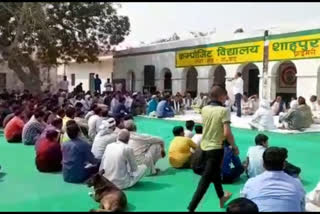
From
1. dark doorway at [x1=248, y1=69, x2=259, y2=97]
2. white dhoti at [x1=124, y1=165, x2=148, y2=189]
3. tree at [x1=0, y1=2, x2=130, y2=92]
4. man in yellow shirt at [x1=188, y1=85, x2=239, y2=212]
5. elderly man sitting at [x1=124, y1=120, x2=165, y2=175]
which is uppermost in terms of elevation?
tree at [x1=0, y1=2, x2=130, y2=92]

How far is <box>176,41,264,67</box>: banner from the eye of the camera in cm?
1784

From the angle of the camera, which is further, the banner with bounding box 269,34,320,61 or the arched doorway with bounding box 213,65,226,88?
the arched doorway with bounding box 213,65,226,88

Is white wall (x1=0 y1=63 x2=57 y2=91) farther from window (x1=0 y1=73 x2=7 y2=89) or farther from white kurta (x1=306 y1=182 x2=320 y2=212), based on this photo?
white kurta (x1=306 y1=182 x2=320 y2=212)

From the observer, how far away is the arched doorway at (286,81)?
61.8ft

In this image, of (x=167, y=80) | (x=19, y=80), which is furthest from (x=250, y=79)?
(x=19, y=80)

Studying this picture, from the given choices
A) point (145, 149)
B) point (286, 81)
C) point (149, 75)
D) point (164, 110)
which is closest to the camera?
point (145, 149)

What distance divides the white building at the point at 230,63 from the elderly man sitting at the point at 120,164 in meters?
11.8

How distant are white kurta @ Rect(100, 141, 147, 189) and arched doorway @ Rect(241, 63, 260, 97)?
15.9 metres

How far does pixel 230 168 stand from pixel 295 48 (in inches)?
452

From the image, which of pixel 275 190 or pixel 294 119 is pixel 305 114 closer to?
pixel 294 119

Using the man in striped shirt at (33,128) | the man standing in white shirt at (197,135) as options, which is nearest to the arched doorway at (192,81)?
the man in striped shirt at (33,128)

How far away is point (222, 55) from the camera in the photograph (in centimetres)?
1941

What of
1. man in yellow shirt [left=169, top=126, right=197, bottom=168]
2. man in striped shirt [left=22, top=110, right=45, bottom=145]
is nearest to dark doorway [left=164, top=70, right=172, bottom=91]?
man in striped shirt [left=22, top=110, right=45, bottom=145]

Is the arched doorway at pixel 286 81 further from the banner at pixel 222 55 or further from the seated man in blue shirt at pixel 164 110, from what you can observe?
the seated man in blue shirt at pixel 164 110
